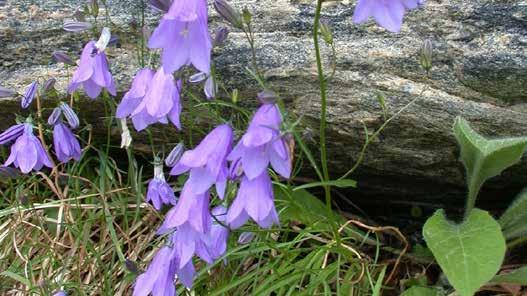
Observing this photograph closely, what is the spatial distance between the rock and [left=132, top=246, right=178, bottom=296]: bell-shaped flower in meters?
0.57

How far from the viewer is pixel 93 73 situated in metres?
2.25

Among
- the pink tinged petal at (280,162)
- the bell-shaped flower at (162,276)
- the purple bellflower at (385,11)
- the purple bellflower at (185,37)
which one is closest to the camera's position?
the purple bellflower at (385,11)

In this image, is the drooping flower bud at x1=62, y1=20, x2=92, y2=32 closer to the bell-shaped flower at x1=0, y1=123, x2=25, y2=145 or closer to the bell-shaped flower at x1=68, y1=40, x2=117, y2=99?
the bell-shaped flower at x1=68, y1=40, x2=117, y2=99

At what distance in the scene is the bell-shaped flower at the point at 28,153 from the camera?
2457mm

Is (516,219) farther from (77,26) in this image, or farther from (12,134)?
(12,134)

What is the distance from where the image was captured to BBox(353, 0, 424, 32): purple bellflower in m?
1.53

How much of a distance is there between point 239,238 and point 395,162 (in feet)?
1.78

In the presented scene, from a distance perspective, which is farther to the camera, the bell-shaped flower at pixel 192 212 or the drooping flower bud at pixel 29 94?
the drooping flower bud at pixel 29 94

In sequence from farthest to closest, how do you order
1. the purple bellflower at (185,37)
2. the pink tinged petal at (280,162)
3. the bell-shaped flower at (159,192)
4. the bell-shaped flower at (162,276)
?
the bell-shaped flower at (159,192)
the bell-shaped flower at (162,276)
the pink tinged petal at (280,162)
the purple bellflower at (185,37)

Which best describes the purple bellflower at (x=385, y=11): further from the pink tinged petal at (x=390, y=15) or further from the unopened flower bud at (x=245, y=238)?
the unopened flower bud at (x=245, y=238)

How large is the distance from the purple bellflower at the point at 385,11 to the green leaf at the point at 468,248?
0.67 m

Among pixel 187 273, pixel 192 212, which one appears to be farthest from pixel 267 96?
pixel 187 273

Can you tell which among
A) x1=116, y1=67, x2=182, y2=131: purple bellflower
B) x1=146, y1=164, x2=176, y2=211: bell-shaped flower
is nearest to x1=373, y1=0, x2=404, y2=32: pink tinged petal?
x1=116, y1=67, x2=182, y2=131: purple bellflower

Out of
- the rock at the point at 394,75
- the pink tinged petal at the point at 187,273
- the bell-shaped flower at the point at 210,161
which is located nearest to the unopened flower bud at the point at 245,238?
the pink tinged petal at the point at 187,273
